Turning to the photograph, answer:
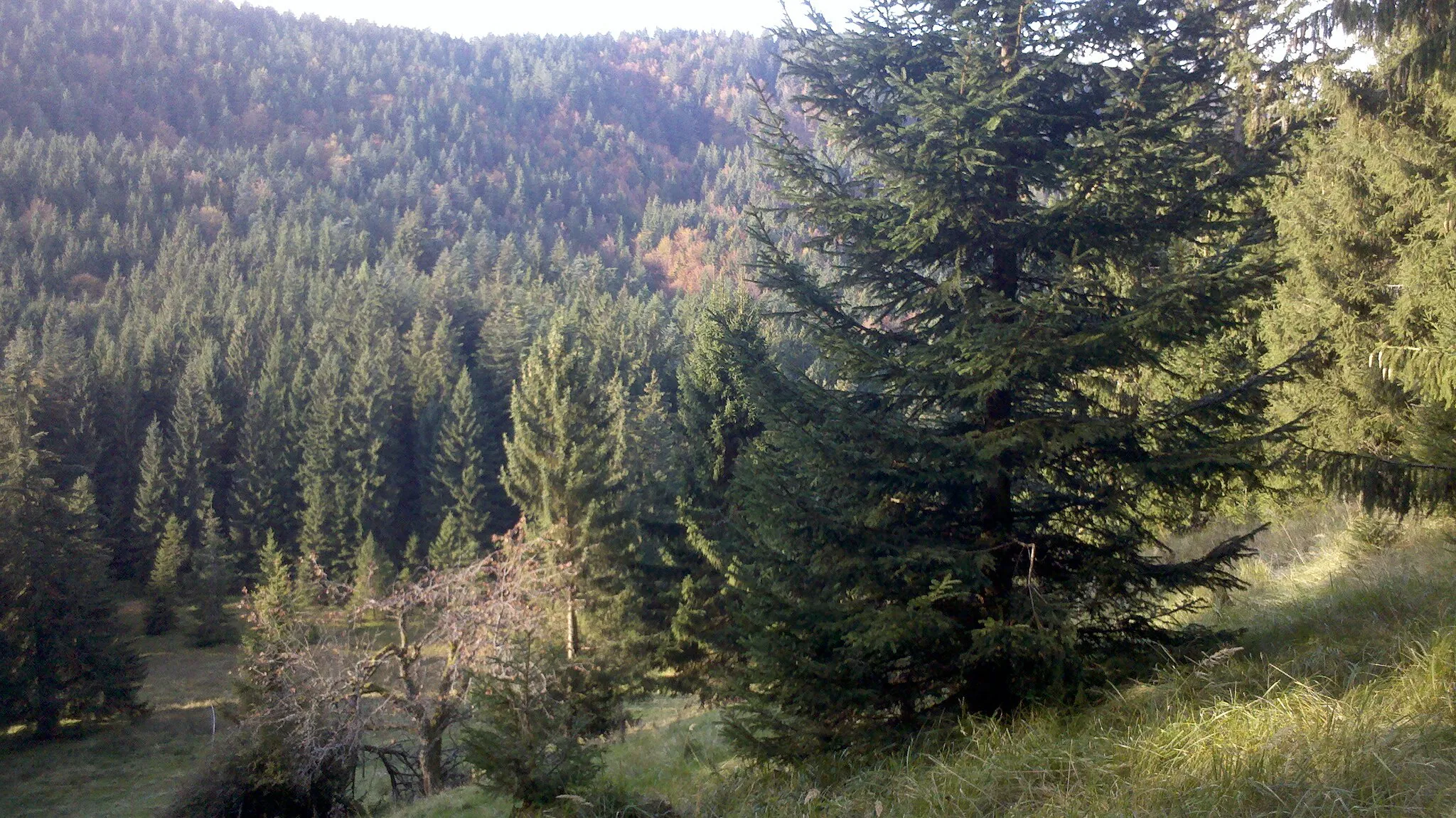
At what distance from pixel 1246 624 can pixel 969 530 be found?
90.6 inches

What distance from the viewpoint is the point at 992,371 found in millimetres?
5594

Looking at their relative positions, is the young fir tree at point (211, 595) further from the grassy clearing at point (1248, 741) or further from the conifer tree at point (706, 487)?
the grassy clearing at point (1248, 741)

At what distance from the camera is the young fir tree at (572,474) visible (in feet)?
66.9

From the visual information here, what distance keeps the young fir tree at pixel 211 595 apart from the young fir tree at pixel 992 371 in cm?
3787

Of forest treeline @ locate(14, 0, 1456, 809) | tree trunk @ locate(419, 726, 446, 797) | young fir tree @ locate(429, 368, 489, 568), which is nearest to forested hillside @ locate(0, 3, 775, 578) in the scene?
young fir tree @ locate(429, 368, 489, 568)

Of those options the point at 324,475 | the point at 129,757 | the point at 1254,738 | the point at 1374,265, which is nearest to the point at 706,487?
the point at 1374,265

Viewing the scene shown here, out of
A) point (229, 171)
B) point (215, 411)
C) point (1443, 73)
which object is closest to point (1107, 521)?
point (1443, 73)

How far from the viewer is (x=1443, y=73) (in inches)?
272

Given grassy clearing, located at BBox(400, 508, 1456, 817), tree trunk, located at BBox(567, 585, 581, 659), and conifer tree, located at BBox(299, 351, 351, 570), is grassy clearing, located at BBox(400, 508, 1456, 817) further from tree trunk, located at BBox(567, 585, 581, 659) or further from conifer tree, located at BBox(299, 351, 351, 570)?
conifer tree, located at BBox(299, 351, 351, 570)

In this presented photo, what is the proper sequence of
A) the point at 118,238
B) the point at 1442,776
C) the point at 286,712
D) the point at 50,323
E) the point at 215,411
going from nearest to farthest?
1. the point at 1442,776
2. the point at 286,712
3. the point at 215,411
4. the point at 50,323
5. the point at 118,238

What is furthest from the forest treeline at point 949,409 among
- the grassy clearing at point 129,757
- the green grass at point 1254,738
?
the grassy clearing at point 129,757

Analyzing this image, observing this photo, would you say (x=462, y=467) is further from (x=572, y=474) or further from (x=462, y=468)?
(x=572, y=474)

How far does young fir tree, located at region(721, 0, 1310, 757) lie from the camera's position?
549 centimetres

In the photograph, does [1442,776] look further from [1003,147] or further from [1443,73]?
[1443,73]
